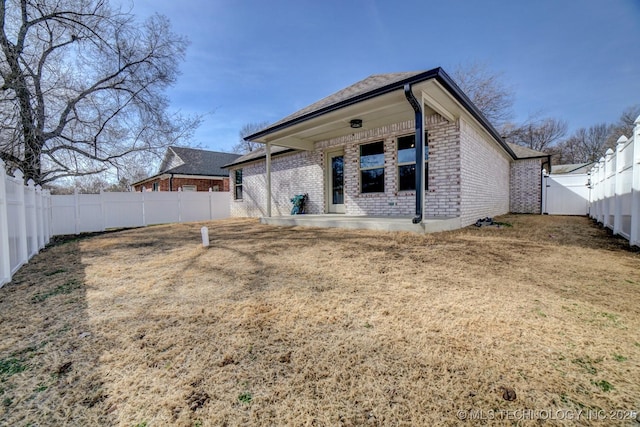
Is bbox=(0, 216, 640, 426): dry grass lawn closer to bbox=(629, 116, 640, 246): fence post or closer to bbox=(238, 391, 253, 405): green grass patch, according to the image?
bbox=(238, 391, 253, 405): green grass patch

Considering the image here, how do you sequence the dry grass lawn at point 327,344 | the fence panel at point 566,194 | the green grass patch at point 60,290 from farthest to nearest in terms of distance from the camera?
the fence panel at point 566,194
the green grass patch at point 60,290
the dry grass lawn at point 327,344

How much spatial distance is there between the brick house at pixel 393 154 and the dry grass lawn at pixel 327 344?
299cm

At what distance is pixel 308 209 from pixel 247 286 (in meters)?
7.22

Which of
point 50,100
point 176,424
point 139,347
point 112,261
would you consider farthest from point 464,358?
point 50,100

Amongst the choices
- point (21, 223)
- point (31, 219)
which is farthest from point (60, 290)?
point (31, 219)

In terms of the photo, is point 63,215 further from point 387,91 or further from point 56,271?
point 387,91

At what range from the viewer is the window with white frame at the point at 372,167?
7968 mm

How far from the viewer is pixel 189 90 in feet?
37.7

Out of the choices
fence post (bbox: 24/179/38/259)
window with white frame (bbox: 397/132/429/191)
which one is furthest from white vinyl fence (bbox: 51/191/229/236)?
window with white frame (bbox: 397/132/429/191)

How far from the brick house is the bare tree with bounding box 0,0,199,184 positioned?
573cm

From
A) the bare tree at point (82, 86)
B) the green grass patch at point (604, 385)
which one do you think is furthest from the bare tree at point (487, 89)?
the green grass patch at point (604, 385)

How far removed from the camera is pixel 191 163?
63.1 feet

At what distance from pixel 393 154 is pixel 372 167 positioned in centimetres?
78

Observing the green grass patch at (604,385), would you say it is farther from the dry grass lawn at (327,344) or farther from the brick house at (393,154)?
the brick house at (393,154)
